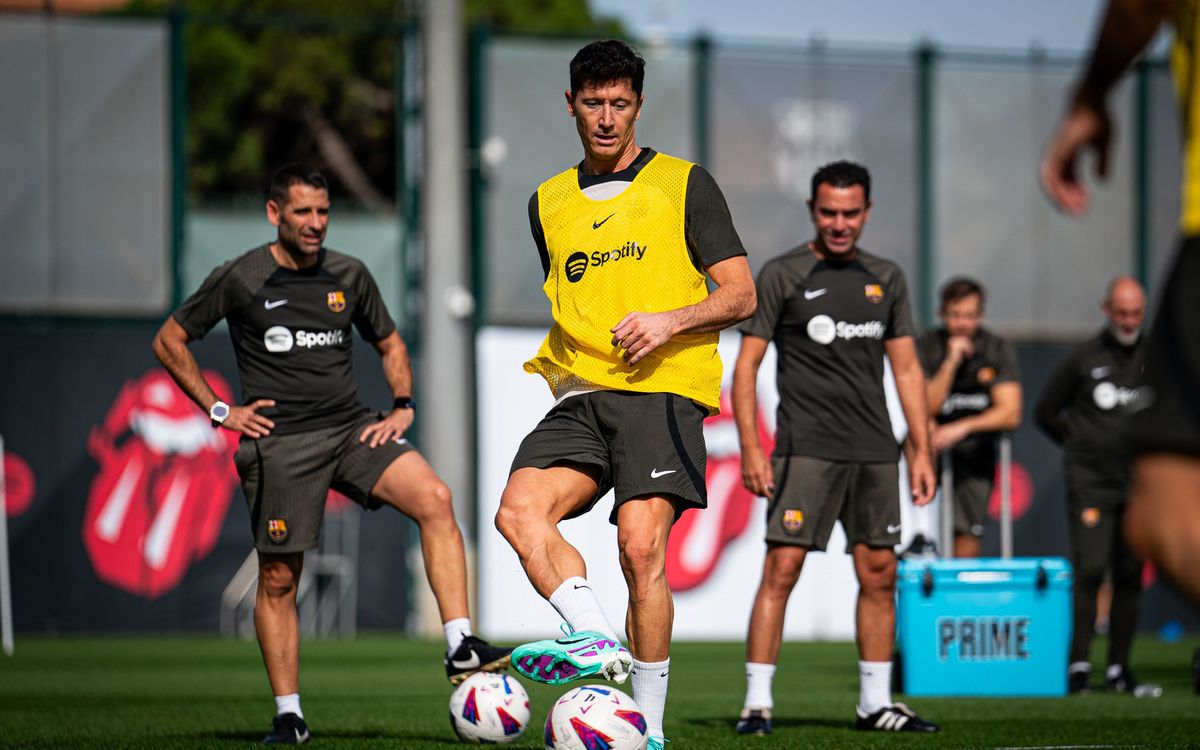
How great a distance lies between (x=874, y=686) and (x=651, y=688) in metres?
2.00

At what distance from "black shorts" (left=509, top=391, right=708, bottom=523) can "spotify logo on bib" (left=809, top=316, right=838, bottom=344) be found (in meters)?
1.90

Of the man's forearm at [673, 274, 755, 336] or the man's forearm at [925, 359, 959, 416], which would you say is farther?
the man's forearm at [925, 359, 959, 416]

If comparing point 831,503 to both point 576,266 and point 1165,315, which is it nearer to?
point 576,266

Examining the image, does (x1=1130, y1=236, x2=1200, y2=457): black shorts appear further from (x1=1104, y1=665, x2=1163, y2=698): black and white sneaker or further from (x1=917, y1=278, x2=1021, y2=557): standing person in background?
(x1=917, y1=278, x2=1021, y2=557): standing person in background

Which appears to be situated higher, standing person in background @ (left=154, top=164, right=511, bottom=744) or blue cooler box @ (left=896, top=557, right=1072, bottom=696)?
standing person in background @ (left=154, top=164, right=511, bottom=744)

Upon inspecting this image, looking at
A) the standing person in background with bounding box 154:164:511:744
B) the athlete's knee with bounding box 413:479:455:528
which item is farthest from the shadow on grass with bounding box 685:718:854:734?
the athlete's knee with bounding box 413:479:455:528

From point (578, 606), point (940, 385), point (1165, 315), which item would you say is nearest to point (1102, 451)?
point (940, 385)

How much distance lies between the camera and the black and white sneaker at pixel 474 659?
6.32 m

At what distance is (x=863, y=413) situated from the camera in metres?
7.22

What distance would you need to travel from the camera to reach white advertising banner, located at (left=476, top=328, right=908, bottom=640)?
1564cm

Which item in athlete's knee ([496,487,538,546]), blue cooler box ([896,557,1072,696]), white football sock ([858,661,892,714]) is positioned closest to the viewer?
athlete's knee ([496,487,538,546])

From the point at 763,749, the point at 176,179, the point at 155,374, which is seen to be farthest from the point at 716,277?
the point at 176,179

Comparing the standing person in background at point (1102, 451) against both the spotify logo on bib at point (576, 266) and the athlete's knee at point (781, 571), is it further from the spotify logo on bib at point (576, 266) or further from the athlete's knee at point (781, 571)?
the spotify logo on bib at point (576, 266)

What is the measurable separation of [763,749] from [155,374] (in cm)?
1137
